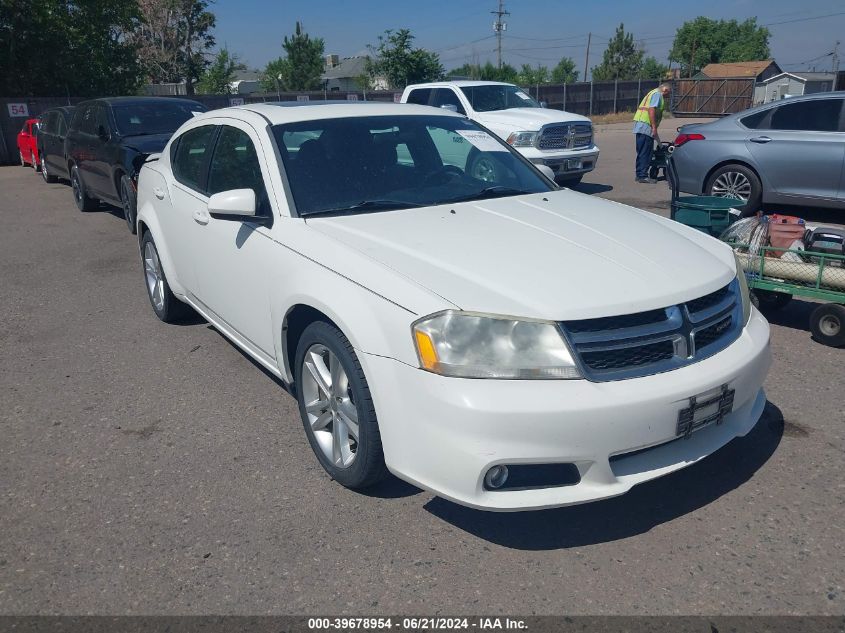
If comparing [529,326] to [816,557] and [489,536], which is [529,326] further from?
[816,557]

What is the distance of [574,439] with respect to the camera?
2648 mm

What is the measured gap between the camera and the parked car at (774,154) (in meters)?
8.55

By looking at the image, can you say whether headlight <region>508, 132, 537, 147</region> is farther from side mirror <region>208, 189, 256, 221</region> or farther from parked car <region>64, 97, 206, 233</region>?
side mirror <region>208, 189, 256, 221</region>

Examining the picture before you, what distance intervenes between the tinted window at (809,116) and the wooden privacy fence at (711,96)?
32.4 metres

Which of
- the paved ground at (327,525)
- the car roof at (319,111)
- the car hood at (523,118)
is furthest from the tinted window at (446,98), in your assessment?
the paved ground at (327,525)

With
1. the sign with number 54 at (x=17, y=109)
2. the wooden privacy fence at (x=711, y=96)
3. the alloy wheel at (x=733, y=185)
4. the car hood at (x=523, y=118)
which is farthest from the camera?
the wooden privacy fence at (x=711, y=96)

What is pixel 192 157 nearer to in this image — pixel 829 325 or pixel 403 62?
pixel 829 325

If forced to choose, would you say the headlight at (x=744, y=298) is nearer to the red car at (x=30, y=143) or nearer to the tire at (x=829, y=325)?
the tire at (x=829, y=325)

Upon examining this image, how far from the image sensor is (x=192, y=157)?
16.5 ft

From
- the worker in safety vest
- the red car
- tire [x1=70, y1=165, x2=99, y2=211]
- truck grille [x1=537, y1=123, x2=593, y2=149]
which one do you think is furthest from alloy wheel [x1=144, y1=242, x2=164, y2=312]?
the red car

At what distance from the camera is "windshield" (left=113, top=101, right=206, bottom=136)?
1030 cm

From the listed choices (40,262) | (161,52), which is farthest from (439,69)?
(40,262)

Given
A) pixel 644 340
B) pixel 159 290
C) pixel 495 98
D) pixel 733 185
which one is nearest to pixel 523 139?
pixel 495 98

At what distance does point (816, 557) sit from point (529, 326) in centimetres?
148
